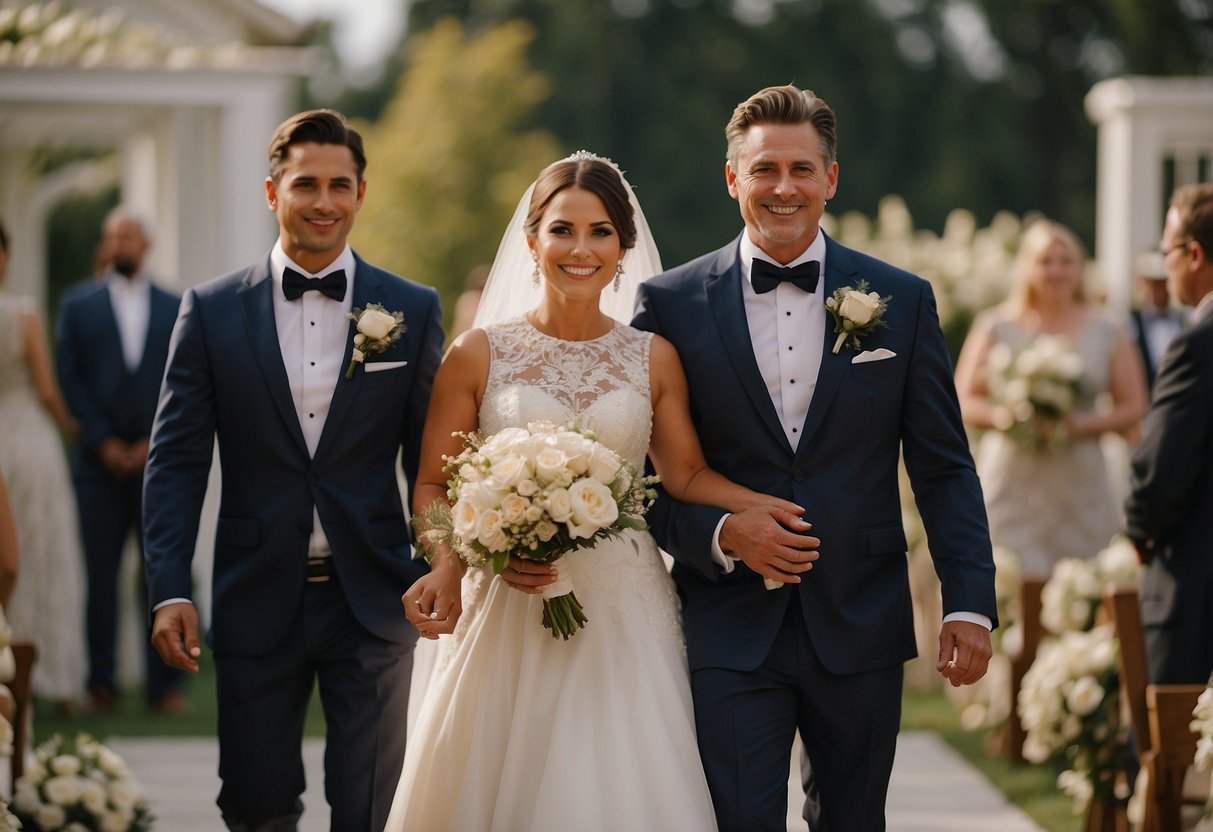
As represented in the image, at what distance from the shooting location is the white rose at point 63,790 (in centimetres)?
580

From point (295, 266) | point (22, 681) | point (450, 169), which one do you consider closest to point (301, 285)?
point (295, 266)

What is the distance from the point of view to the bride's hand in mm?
4637

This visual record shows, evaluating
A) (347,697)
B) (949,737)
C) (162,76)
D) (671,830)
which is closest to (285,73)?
(162,76)

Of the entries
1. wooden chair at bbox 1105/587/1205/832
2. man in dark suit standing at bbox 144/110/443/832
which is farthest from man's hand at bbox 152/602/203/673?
wooden chair at bbox 1105/587/1205/832

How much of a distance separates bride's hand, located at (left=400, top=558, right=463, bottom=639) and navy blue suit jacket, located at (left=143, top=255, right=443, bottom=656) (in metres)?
0.36

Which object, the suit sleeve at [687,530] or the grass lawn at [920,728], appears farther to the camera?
the grass lawn at [920,728]

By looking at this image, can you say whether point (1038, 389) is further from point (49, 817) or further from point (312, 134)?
point (49, 817)

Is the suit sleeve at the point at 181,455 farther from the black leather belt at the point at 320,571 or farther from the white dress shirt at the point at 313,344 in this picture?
the black leather belt at the point at 320,571

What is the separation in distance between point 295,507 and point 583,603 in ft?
2.91

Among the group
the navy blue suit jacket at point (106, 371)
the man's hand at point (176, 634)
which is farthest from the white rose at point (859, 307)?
the navy blue suit jacket at point (106, 371)

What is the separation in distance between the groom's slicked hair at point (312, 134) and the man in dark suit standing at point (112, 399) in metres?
4.68

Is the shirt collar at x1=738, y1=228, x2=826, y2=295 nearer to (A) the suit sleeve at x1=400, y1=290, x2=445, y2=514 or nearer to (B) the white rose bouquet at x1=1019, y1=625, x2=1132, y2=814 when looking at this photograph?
(A) the suit sleeve at x1=400, y1=290, x2=445, y2=514

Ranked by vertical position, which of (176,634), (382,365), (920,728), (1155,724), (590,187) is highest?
(590,187)

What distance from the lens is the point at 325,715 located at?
5.06 metres
